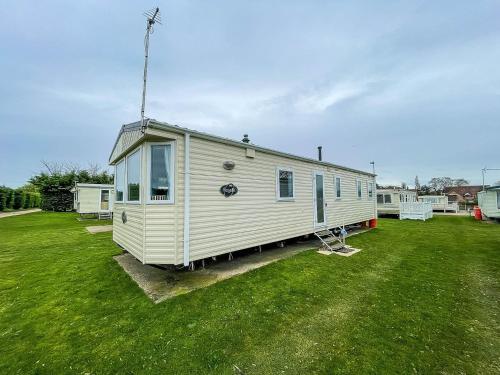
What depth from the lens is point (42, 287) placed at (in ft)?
15.7

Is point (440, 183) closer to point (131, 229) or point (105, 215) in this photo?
point (105, 215)

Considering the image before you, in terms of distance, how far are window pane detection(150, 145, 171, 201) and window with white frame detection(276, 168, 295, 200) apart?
3538 millimetres

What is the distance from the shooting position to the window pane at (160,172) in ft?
15.3

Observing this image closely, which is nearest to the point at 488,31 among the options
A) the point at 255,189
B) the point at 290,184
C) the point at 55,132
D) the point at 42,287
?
the point at 290,184

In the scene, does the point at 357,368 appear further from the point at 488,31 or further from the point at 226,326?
the point at 488,31

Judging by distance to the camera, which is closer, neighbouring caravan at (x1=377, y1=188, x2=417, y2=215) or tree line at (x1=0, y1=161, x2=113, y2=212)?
neighbouring caravan at (x1=377, y1=188, x2=417, y2=215)

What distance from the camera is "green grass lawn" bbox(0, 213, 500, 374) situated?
2.62 m

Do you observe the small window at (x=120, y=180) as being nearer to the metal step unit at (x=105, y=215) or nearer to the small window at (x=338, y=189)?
the small window at (x=338, y=189)

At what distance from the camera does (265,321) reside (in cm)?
345

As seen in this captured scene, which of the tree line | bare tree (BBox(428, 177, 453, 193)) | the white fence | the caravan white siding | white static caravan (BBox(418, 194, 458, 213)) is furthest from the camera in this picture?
bare tree (BBox(428, 177, 453, 193))

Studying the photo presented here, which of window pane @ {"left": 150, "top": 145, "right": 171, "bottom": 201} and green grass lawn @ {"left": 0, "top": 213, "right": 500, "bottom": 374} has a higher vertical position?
window pane @ {"left": 150, "top": 145, "right": 171, "bottom": 201}

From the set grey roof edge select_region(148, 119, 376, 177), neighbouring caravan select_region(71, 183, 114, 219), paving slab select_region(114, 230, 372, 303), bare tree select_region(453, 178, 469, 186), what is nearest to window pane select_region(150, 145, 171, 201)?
grey roof edge select_region(148, 119, 376, 177)

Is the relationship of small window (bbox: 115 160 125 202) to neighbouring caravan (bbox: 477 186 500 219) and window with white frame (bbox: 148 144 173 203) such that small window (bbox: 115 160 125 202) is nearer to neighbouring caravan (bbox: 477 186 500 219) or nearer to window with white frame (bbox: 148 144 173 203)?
window with white frame (bbox: 148 144 173 203)

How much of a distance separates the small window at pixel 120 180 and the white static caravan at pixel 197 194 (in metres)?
0.03
